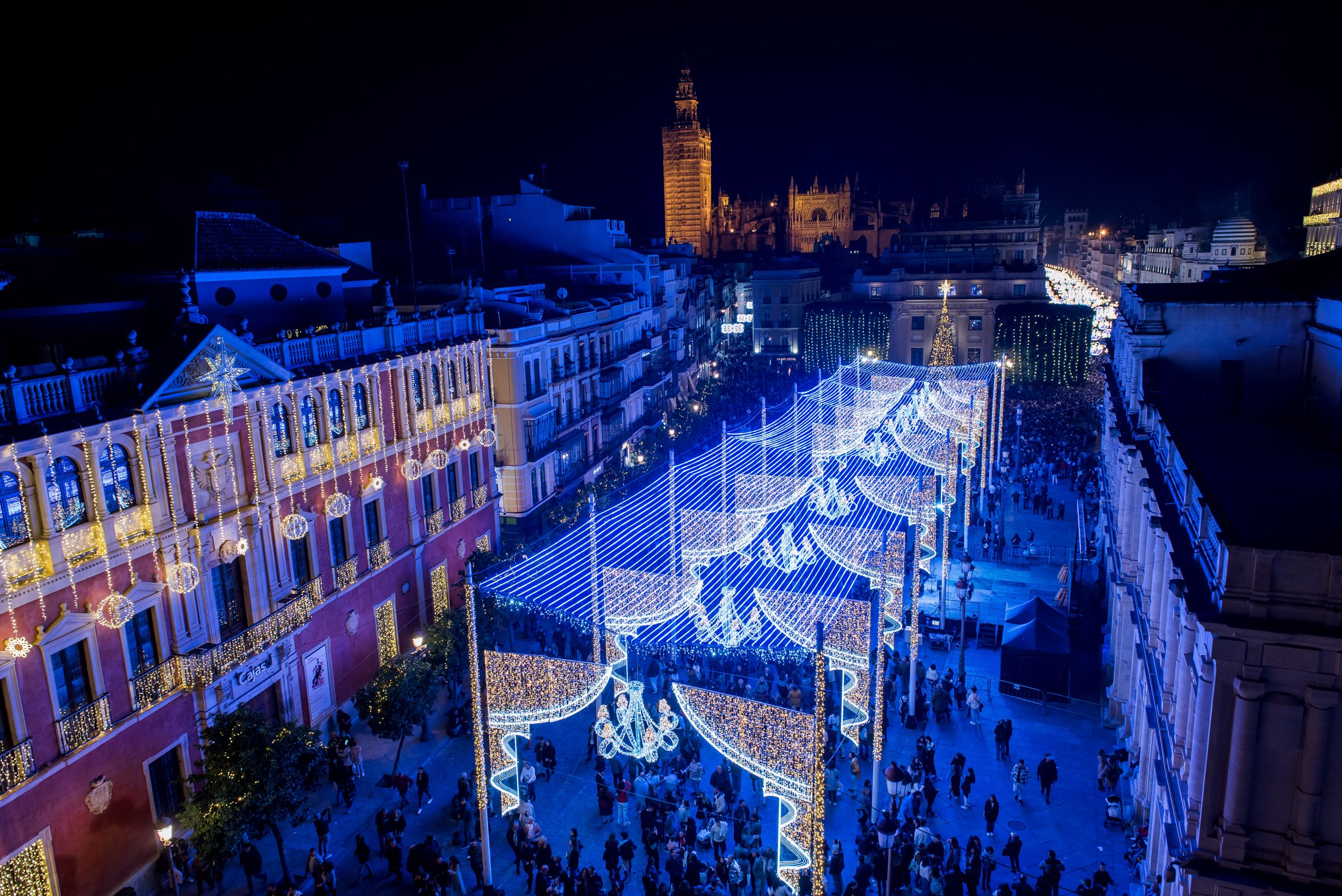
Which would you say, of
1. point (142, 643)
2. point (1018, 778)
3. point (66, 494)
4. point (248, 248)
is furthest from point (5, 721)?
point (1018, 778)

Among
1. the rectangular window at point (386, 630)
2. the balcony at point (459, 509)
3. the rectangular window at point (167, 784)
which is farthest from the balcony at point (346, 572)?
the rectangular window at point (167, 784)

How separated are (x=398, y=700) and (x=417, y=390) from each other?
841cm

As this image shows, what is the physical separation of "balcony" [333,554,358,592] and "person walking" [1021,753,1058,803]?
591 inches

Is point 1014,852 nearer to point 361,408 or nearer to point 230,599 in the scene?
point 230,599

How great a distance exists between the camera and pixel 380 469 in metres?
20.3

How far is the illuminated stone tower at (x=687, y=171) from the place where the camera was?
103500mm

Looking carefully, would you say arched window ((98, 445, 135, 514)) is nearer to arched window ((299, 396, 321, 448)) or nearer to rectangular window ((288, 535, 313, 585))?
rectangular window ((288, 535, 313, 585))

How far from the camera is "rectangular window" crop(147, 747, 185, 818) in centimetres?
1433

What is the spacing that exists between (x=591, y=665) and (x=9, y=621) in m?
8.25

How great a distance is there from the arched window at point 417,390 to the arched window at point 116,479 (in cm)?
809

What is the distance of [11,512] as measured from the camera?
11.9m

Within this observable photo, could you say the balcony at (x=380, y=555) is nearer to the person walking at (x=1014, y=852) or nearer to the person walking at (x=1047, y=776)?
the person walking at (x=1014, y=852)

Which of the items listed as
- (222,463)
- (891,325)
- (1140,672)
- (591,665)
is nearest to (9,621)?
(222,463)

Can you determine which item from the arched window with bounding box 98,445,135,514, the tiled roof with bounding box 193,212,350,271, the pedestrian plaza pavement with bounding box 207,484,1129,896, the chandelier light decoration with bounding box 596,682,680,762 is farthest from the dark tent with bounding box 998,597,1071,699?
the tiled roof with bounding box 193,212,350,271
